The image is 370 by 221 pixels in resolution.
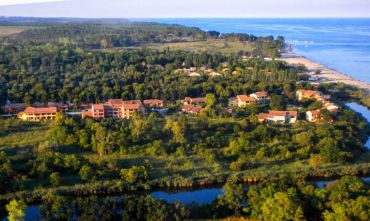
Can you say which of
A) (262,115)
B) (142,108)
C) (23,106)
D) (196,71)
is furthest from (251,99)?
(23,106)

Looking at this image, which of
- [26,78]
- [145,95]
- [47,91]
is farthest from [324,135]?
[26,78]

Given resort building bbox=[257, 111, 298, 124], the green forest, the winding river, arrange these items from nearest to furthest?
the green forest, the winding river, resort building bbox=[257, 111, 298, 124]

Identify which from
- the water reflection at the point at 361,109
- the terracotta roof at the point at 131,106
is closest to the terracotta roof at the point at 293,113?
the water reflection at the point at 361,109

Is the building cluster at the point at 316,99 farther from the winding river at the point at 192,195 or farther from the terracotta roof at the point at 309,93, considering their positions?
the winding river at the point at 192,195

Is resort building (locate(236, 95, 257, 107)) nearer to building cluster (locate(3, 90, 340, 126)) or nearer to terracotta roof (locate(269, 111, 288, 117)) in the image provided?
building cluster (locate(3, 90, 340, 126))

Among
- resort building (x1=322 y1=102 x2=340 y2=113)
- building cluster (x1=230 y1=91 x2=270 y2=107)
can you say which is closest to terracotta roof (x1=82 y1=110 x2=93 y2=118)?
building cluster (x1=230 y1=91 x2=270 y2=107)

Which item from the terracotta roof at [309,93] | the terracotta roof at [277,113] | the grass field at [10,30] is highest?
the grass field at [10,30]
